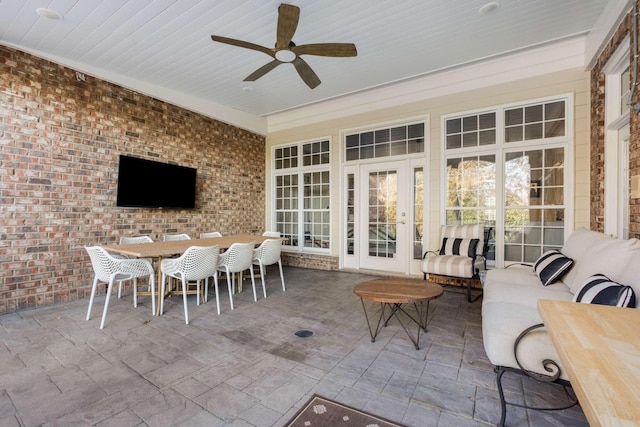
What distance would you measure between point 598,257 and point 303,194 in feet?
16.8

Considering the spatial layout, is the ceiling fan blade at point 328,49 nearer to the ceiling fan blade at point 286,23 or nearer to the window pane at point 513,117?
the ceiling fan blade at point 286,23

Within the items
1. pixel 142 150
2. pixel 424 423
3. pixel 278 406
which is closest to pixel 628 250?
pixel 424 423

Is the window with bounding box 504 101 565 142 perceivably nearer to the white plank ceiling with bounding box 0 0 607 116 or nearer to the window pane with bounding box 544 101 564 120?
the window pane with bounding box 544 101 564 120

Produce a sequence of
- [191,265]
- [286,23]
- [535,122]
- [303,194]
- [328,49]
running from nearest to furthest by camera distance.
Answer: [286,23], [328,49], [191,265], [535,122], [303,194]

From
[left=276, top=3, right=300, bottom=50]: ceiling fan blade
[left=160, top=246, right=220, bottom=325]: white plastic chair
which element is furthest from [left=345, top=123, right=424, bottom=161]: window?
[left=160, top=246, right=220, bottom=325]: white plastic chair

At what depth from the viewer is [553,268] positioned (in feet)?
9.18

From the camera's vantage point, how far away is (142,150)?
4.65 meters

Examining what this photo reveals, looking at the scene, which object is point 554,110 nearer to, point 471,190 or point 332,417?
point 471,190

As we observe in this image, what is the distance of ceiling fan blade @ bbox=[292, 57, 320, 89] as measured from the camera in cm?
340

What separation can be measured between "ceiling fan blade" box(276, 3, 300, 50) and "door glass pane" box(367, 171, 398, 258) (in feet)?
10.2

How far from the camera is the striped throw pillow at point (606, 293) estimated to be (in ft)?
5.02

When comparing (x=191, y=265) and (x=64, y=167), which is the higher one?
(x=64, y=167)

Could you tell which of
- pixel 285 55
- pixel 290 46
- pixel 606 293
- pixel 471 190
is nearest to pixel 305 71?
pixel 285 55

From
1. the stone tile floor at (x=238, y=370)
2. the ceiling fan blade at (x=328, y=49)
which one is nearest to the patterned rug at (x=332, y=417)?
the stone tile floor at (x=238, y=370)
